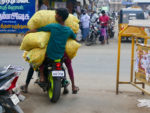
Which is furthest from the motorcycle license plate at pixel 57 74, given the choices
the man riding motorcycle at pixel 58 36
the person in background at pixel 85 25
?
the person in background at pixel 85 25

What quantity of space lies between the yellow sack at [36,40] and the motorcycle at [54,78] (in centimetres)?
33

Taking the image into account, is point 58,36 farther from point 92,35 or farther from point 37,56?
point 92,35

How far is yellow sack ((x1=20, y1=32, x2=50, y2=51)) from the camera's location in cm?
554

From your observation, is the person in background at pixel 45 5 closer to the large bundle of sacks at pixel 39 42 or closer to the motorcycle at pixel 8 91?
the large bundle of sacks at pixel 39 42

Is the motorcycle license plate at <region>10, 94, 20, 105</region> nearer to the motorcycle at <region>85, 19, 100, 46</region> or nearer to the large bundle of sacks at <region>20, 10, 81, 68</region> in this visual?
the large bundle of sacks at <region>20, 10, 81, 68</region>

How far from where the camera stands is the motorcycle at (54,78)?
547 cm

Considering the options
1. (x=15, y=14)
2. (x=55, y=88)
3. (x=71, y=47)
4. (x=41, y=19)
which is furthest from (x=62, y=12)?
(x=15, y=14)

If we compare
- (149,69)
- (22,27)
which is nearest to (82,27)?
(22,27)

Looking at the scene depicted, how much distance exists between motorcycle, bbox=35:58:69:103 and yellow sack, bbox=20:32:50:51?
330mm

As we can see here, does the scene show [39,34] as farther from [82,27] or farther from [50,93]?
[82,27]

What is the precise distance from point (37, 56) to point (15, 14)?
8.68 meters

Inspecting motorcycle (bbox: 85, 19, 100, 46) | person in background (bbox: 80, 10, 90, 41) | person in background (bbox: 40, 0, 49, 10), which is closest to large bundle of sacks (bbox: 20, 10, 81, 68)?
motorcycle (bbox: 85, 19, 100, 46)

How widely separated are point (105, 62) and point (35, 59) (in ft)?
16.0

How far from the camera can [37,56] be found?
555 centimetres
